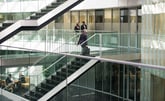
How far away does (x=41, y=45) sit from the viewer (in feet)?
61.2

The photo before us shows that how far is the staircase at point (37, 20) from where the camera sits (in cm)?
1588

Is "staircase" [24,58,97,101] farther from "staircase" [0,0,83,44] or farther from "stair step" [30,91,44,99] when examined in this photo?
"staircase" [0,0,83,44]

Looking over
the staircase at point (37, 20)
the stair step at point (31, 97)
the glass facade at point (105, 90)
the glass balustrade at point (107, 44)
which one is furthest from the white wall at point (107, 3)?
the glass facade at point (105, 90)

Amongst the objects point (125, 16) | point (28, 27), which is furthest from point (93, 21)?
point (28, 27)

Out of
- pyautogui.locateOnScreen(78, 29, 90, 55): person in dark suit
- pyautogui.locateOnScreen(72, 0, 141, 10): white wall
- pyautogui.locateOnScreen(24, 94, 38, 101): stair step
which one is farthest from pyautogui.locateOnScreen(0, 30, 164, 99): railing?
pyautogui.locateOnScreen(24, 94, 38, 101): stair step

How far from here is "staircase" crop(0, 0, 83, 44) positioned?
52.1 feet

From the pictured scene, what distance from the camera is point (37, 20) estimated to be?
53.4 feet

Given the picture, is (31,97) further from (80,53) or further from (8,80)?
(80,53)

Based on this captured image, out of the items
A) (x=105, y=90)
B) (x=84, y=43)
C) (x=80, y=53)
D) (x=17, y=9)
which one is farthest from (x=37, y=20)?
(x=105, y=90)

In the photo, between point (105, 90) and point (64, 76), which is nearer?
point (105, 90)

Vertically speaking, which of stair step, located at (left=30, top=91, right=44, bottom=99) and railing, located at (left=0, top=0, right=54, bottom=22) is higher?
railing, located at (left=0, top=0, right=54, bottom=22)

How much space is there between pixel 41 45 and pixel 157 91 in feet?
52.6

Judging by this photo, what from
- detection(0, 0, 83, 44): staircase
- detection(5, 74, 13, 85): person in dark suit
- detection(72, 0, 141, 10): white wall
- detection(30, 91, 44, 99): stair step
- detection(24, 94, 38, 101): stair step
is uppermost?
detection(72, 0, 141, 10): white wall

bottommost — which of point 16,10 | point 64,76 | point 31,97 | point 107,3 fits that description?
point 31,97
